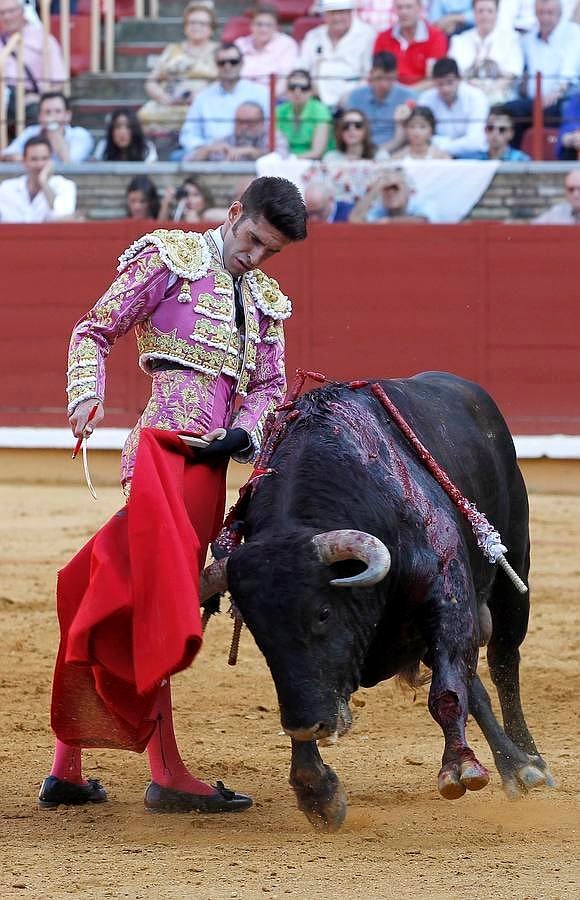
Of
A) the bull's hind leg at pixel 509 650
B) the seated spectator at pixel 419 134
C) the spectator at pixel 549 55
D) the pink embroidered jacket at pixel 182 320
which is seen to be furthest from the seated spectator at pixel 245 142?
the pink embroidered jacket at pixel 182 320

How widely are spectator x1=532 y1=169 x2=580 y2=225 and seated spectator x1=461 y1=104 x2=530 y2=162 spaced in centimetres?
39

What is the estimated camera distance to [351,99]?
9023 millimetres

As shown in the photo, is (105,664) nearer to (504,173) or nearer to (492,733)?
(492,733)

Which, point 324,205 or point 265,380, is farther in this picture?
point 324,205

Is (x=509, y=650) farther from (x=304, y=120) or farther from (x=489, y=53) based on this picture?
(x=489, y=53)

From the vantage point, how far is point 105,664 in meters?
3.19

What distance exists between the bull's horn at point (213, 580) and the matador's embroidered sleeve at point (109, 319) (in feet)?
1.39

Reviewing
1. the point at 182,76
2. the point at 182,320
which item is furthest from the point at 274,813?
the point at 182,76

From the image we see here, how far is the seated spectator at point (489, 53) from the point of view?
29.5 ft

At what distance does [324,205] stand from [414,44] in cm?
128

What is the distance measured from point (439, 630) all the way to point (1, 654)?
87.9 inches

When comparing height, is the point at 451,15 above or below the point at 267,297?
above

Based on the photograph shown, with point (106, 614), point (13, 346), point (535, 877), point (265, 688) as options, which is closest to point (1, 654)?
point (265, 688)

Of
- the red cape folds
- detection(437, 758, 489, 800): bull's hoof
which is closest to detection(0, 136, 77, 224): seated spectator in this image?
the red cape folds
